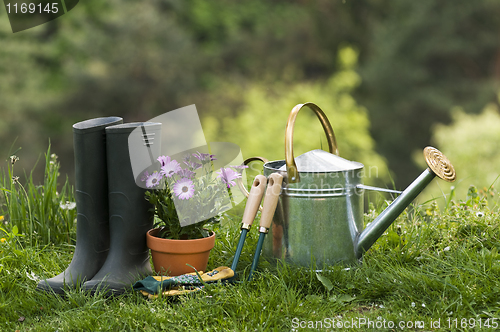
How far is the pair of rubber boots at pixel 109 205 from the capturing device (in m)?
1.79

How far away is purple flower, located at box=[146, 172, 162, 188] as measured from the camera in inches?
69.2

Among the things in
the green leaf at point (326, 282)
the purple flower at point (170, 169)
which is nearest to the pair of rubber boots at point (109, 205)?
the purple flower at point (170, 169)

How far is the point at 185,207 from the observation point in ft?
5.77

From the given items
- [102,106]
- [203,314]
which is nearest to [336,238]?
[203,314]

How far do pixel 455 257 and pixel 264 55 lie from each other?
10063mm

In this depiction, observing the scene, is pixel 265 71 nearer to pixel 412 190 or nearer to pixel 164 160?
pixel 164 160

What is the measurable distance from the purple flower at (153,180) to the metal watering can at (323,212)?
46 cm

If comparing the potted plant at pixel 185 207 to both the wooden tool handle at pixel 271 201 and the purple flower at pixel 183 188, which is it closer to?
the purple flower at pixel 183 188

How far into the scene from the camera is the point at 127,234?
5.95 feet
